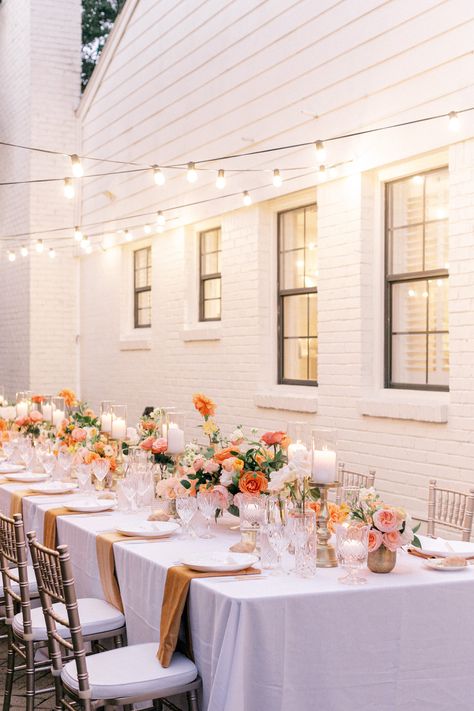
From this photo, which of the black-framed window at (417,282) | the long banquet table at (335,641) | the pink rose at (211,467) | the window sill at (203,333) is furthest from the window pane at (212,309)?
the long banquet table at (335,641)

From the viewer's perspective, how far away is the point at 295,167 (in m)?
7.83

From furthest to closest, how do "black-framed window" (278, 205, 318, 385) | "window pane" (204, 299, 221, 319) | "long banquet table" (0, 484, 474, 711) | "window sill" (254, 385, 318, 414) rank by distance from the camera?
"window pane" (204, 299, 221, 319) < "black-framed window" (278, 205, 318, 385) < "window sill" (254, 385, 318, 414) < "long banquet table" (0, 484, 474, 711)

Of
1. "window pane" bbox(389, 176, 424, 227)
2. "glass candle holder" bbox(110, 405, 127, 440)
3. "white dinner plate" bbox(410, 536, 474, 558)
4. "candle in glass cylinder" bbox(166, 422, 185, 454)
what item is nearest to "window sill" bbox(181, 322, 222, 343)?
"window pane" bbox(389, 176, 424, 227)

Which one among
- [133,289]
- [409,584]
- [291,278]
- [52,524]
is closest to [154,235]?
[133,289]

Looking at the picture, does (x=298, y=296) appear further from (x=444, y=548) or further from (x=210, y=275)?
(x=444, y=548)

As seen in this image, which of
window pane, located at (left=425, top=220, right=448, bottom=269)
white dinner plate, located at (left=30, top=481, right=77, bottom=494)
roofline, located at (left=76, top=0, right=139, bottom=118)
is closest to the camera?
white dinner plate, located at (left=30, top=481, right=77, bottom=494)

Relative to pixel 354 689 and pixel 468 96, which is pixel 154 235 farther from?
pixel 354 689

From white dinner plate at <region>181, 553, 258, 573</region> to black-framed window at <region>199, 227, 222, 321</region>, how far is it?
580 centimetres

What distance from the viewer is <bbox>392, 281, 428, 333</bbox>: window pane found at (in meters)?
6.72

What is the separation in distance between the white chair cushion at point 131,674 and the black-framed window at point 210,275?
6074 mm

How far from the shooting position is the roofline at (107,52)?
11.0 meters

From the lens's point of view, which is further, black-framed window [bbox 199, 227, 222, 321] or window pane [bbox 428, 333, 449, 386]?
black-framed window [bbox 199, 227, 222, 321]

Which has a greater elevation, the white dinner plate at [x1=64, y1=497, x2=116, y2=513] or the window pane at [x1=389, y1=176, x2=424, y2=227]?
the window pane at [x1=389, y1=176, x2=424, y2=227]

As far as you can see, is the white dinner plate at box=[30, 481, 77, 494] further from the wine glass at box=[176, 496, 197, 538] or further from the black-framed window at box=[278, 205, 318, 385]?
the black-framed window at box=[278, 205, 318, 385]
